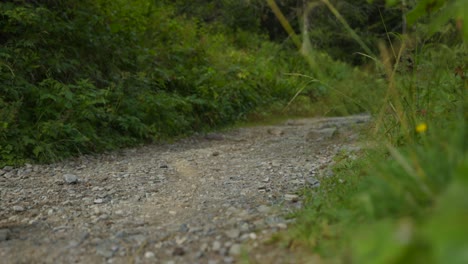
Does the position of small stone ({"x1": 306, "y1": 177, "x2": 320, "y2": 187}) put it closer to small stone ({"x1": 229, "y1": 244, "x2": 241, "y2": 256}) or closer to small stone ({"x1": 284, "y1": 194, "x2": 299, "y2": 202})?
small stone ({"x1": 284, "y1": 194, "x2": 299, "y2": 202})

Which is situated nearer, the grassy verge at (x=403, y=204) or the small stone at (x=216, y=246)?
the grassy verge at (x=403, y=204)

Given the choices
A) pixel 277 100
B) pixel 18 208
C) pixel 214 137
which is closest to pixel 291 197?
pixel 18 208

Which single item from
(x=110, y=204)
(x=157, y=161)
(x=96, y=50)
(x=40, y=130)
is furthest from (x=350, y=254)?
(x=96, y=50)

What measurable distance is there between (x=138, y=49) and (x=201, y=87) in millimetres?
1267

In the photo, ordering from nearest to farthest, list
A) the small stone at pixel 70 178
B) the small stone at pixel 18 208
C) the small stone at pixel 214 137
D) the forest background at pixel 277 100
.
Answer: the forest background at pixel 277 100
the small stone at pixel 18 208
the small stone at pixel 70 178
the small stone at pixel 214 137

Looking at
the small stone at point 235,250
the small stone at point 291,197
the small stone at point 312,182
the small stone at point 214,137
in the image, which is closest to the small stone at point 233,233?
the small stone at point 235,250

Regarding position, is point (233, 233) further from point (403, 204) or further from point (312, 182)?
point (312, 182)

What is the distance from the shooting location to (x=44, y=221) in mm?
2957

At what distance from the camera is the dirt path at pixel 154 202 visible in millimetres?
2285

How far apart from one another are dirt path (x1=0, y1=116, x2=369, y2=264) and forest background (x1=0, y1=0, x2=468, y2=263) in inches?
11.1

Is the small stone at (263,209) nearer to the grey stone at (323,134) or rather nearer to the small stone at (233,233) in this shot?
the small stone at (233,233)

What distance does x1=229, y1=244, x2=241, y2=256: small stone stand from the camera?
6.81 feet

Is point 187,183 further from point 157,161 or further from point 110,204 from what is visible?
point 157,161

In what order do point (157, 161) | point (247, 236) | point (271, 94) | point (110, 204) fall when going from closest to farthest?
point (247, 236) < point (110, 204) < point (157, 161) < point (271, 94)
